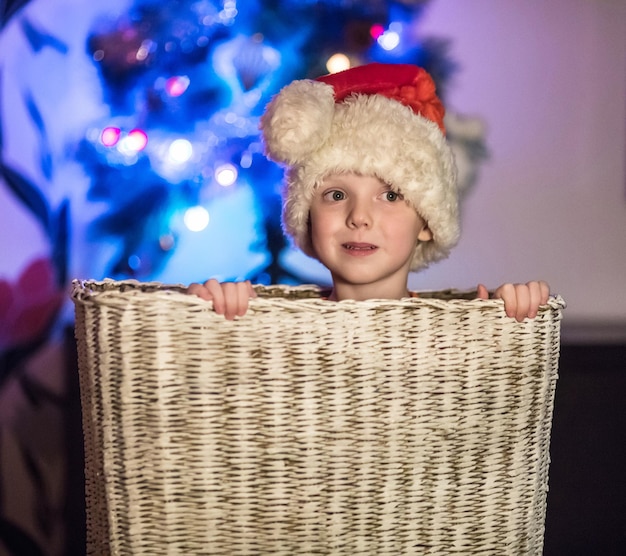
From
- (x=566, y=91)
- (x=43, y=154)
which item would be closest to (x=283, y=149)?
(x=43, y=154)

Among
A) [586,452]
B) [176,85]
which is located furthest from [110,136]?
[586,452]

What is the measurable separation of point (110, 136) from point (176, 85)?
0.18 metres

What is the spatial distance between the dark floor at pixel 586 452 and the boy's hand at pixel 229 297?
841mm

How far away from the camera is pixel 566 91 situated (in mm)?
1815

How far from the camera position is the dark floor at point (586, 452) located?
1.51m

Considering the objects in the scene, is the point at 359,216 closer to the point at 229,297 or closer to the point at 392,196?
the point at 392,196

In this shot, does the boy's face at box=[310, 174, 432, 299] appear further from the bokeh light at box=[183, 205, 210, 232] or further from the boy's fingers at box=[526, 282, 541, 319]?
the bokeh light at box=[183, 205, 210, 232]

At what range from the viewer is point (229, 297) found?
2.98 ft

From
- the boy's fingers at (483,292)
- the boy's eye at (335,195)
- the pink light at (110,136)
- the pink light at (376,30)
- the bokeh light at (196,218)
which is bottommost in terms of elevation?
the boy's fingers at (483,292)

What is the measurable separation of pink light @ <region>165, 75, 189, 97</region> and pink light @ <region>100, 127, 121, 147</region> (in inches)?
5.4

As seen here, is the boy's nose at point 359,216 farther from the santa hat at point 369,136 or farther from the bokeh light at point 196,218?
the bokeh light at point 196,218

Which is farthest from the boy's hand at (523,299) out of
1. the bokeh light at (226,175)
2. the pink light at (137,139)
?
the pink light at (137,139)

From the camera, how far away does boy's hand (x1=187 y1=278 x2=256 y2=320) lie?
0.91 metres

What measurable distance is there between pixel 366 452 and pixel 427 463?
3.3 inches
